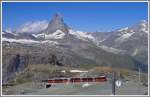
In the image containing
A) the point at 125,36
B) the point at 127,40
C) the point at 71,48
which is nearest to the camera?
the point at 71,48

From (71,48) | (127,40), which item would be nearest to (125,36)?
(127,40)

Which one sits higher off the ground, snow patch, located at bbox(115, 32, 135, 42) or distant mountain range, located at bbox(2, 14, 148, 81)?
snow patch, located at bbox(115, 32, 135, 42)

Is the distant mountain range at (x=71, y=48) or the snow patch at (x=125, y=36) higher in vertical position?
the snow patch at (x=125, y=36)

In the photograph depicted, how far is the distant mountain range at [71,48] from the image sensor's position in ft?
126

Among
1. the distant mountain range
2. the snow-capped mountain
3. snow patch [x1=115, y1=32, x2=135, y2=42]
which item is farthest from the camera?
snow patch [x1=115, y1=32, x2=135, y2=42]

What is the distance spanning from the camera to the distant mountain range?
38278 millimetres

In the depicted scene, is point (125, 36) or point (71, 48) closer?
point (71, 48)

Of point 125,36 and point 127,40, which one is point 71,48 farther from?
point 125,36

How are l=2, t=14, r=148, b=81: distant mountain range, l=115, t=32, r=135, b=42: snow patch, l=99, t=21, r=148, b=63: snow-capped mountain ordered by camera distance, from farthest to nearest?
1. l=115, t=32, r=135, b=42: snow patch
2. l=99, t=21, r=148, b=63: snow-capped mountain
3. l=2, t=14, r=148, b=81: distant mountain range

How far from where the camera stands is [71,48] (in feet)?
240

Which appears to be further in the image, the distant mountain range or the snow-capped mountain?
the snow-capped mountain

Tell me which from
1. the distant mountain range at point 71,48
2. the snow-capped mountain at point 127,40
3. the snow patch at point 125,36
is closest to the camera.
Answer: the distant mountain range at point 71,48

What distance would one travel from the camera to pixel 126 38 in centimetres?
10562

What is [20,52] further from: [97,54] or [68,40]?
[68,40]
